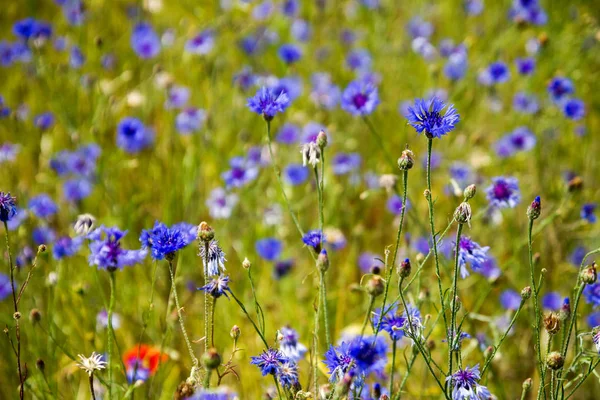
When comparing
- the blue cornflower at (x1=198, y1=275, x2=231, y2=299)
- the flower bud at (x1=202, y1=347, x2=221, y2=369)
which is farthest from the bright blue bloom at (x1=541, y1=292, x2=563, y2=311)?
the flower bud at (x1=202, y1=347, x2=221, y2=369)

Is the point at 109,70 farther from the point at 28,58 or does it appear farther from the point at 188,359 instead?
A: the point at 188,359

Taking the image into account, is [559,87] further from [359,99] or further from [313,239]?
[313,239]

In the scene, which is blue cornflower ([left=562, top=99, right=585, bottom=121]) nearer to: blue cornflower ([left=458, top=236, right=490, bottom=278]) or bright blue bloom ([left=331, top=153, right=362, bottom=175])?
bright blue bloom ([left=331, top=153, right=362, bottom=175])

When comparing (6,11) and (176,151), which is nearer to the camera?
(176,151)

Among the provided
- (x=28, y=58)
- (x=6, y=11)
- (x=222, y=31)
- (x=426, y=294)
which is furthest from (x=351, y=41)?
(x=426, y=294)

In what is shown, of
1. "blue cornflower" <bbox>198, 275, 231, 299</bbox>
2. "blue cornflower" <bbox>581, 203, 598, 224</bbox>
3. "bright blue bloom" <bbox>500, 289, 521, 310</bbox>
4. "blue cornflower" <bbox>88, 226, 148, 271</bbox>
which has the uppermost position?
"blue cornflower" <bbox>581, 203, 598, 224</bbox>

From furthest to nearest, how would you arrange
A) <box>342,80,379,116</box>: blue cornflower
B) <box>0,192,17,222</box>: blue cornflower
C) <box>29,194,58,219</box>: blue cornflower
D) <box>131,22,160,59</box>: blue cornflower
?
<box>131,22,160,59</box>: blue cornflower < <box>29,194,58,219</box>: blue cornflower < <box>342,80,379,116</box>: blue cornflower < <box>0,192,17,222</box>: blue cornflower

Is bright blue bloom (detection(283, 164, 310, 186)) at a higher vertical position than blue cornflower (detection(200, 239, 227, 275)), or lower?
higher

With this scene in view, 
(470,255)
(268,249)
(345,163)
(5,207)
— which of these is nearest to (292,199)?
(345,163)
